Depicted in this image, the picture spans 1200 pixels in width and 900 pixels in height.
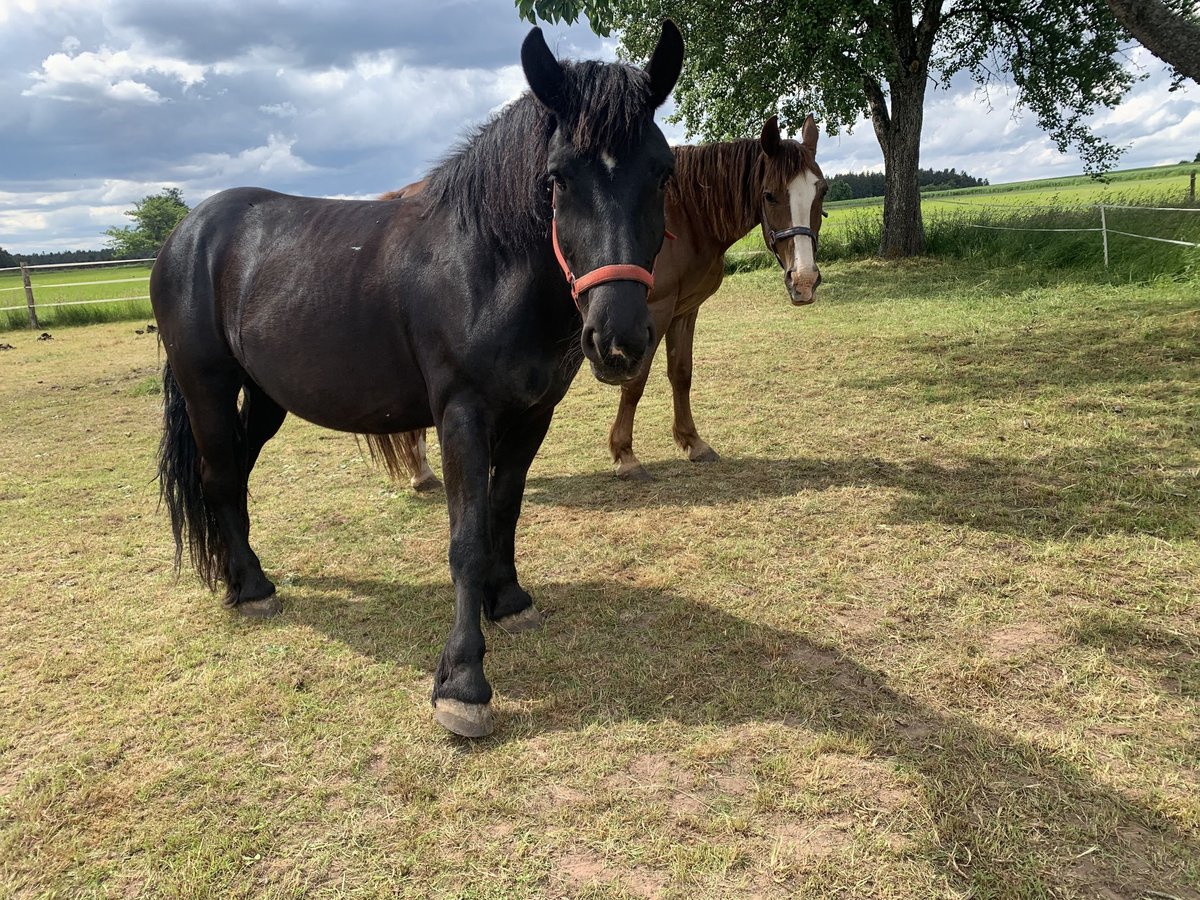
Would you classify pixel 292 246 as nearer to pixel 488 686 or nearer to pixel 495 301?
pixel 495 301

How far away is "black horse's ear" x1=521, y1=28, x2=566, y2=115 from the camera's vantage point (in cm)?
213

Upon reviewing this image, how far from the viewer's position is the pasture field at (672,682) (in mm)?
1957

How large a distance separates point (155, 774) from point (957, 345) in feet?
28.6

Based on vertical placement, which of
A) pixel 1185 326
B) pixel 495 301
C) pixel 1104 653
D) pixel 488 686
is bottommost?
pixel 1104 653

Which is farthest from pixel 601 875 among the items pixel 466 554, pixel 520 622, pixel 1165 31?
pixel 1165 31

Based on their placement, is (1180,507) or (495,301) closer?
(495,301)

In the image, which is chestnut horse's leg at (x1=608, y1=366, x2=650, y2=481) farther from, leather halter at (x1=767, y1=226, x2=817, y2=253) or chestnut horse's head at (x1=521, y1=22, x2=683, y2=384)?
→ chestnut horse's head at (x1=521, y1=22, x2=683, y2=384)

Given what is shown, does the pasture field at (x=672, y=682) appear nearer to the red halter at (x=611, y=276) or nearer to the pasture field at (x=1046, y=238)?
the red halter at (x=611, y=276)

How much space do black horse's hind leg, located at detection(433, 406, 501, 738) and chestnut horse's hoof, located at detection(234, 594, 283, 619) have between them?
1.34 m

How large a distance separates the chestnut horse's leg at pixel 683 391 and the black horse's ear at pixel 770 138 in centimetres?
145

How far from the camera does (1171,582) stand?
324cm

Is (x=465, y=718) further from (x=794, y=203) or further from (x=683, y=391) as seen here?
(x=794, y=203)

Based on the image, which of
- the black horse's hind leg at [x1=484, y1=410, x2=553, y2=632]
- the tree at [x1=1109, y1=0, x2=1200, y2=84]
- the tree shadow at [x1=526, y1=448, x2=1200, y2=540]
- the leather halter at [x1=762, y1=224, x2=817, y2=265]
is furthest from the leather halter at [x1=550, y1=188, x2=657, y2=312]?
the tree at [x1=1109, y1=0, x2=1200, y2=84]

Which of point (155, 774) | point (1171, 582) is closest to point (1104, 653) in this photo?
point (1171, 582)
